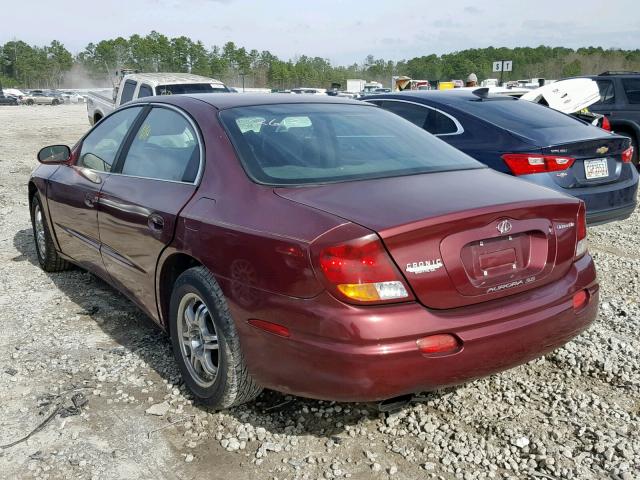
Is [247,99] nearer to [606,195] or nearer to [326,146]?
[326,146]

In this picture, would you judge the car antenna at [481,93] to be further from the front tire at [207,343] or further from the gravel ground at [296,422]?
the front tire at [207,343]

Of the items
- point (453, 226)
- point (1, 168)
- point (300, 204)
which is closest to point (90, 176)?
point (300, 204)

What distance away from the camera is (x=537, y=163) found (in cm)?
509

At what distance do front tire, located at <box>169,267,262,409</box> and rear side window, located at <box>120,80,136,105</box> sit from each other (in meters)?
9.90

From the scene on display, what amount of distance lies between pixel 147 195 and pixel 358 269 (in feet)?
5.22

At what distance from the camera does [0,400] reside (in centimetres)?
321

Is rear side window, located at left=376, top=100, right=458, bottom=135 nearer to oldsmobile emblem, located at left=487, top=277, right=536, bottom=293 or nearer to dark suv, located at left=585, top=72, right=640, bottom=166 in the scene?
oldsmobile emblem, located at left=487, top=277, right=536, bottom=293

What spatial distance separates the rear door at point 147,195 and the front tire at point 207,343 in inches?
12.2

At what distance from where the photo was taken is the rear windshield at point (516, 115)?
215 inches

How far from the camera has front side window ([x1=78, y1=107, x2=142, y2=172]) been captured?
4.05m

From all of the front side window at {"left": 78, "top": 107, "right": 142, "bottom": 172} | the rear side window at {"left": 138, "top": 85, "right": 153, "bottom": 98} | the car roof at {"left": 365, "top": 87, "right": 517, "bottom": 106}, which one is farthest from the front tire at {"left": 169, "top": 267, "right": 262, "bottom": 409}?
the rear side window at {"left": 138, "top": 85, "right": 153, "bottom": 98}

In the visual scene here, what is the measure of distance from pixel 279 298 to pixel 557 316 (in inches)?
48.3

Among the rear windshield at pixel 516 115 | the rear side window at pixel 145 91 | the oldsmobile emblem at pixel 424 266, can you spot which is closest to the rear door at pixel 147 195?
the oldsmobile emblem at pixel 424 266

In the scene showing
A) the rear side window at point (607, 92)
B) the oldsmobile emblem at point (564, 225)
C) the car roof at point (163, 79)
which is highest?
the car roof at point (163, 79)
